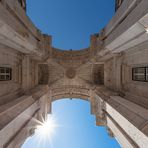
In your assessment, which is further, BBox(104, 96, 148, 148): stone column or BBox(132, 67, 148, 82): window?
BBox(132, 67, 148, 82): window

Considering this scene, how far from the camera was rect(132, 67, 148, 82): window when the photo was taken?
857cm

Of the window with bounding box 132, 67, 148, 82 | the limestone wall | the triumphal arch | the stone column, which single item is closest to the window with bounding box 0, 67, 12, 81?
the triumphal arch

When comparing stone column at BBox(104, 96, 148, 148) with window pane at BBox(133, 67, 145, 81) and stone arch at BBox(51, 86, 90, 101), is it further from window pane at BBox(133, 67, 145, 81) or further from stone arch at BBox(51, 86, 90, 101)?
stone arch at BBox(51, 86, 90, 101)

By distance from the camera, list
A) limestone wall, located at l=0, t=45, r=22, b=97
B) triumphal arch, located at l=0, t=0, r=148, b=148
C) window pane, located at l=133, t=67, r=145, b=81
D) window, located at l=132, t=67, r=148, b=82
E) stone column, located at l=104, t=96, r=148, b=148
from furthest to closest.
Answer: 1. window pane, located at l=133, t=67, r=145, b=81
2. window, located at l=132, t=67, r=148, b=82
3. limestone wall, located at l=0, t=45, r=22, b=97
4. triumphal arch, located at l=0, t=0, r=148, b=148
5. stone column, located at l=104, t=96, r=148, b=148

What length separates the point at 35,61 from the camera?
13805 millimetres

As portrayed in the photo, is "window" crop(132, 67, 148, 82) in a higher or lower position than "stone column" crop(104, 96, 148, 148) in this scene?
higher

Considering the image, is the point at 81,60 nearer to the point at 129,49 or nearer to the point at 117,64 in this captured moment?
the point at 117,64

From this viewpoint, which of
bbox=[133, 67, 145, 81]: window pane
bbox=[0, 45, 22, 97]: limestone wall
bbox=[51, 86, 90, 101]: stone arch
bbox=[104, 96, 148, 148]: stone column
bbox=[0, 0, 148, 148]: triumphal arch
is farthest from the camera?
bbox=[51, 86, 90, 101]: stone arch

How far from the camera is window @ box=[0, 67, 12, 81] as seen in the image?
8930 mm

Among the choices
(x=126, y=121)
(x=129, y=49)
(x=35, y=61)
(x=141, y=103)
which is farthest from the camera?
(x=35, y=61)

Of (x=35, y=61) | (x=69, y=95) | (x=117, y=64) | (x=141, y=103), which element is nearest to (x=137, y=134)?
(x=141, y=103)

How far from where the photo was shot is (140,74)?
358 inches

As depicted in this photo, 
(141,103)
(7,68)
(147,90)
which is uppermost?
(7,68)

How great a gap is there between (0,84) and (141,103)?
8.12 meters
